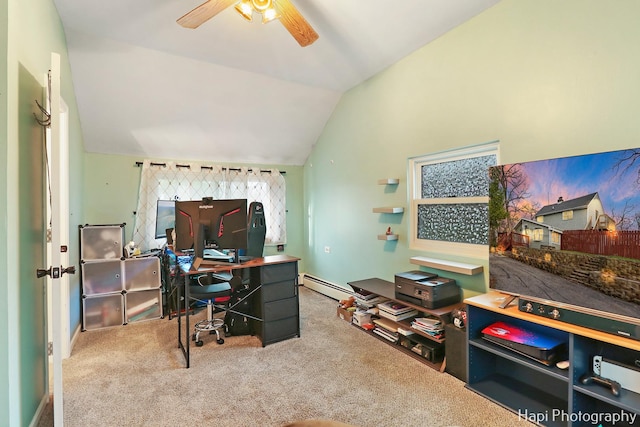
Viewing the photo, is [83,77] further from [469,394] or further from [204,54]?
[469,394]

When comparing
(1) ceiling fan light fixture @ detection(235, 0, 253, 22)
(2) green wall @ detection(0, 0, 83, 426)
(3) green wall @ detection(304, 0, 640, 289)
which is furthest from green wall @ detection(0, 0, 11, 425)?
(3) green wall @ detection(304, 0, 640, 289)

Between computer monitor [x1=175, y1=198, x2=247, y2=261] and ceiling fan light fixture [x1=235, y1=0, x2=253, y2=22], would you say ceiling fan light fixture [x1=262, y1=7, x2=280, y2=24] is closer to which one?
ceiling fan light fixture [x1=235, y1=0, x2=253, y2=22]

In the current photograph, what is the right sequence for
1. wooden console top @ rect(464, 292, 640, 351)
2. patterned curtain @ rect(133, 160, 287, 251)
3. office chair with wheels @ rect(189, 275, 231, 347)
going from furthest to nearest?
patterned curtain @ rect(133, 160, 287, 251) < office chair with wheels @ rect(189, 275, 231, 347) < wooden console top @ rect(464, 292, 640, 351)

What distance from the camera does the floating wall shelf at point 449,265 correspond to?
8.52 feet

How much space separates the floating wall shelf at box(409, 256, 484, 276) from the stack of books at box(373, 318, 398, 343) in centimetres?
68

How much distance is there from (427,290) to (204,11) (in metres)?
2.67

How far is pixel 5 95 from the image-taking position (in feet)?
4.81

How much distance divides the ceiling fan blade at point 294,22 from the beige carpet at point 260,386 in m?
2.67

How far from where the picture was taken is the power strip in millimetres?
1629

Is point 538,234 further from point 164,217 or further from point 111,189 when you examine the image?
point 111,189

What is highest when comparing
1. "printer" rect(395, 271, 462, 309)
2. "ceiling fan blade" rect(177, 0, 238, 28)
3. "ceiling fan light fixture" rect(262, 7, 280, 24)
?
"ceiling fan light fixture" rect(262, 7, 280, 24)

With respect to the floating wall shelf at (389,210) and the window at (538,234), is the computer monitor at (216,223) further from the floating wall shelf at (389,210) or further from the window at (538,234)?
the window at (538,234)

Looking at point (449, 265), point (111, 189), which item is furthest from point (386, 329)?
point (111, 189)

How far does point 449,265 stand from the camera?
2.76 meters
